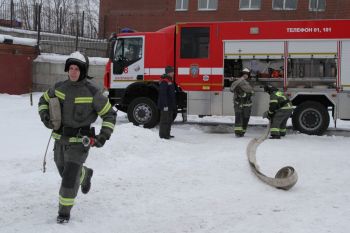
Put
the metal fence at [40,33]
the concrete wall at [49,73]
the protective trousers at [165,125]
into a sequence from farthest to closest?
1. the metal fence at [40,33]
2. the concrete wall at [49,73]
3. the protective trousers at [165,125]

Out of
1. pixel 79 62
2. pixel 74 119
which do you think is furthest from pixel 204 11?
pixel 74 119

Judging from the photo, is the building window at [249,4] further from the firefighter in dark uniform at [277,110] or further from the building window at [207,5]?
the firefighter in dark uniform at [277,110]

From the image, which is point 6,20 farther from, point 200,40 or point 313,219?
point 313,219

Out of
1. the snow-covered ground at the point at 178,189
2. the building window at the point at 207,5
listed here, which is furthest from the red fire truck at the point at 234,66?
the building window at the point at 207,5

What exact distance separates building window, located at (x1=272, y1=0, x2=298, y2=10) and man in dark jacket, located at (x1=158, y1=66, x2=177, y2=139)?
74.5ft

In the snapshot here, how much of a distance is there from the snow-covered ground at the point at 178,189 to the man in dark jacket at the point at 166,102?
785 millimetres

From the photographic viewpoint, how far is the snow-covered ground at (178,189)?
5.26m

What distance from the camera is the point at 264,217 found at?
5.54m

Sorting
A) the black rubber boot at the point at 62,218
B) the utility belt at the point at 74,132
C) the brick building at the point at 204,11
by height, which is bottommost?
the black rubber boot at the point at 62,218

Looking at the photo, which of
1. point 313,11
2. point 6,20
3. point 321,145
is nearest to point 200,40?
point 321,145

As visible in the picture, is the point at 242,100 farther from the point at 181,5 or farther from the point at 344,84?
the point at 181,5

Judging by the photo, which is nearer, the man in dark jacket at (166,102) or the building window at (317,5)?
the man in dark jacket at (166,102)

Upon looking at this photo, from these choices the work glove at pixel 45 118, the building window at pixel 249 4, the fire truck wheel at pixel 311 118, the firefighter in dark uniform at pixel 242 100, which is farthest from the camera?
the building window at pixel 249 4

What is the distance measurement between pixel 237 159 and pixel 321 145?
3.00m
